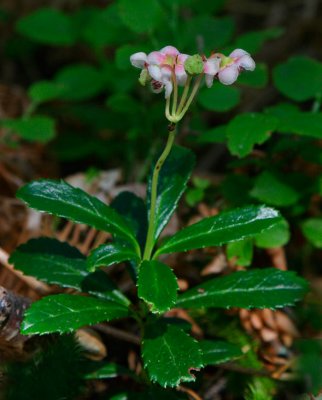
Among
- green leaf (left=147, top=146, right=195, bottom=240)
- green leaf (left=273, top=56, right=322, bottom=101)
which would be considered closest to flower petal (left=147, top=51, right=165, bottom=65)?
green leaf (left=147, top=146, right=195, bottom=240)

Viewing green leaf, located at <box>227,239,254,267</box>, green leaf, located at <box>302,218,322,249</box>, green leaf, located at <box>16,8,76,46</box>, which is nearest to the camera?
green leaf, located at <box>227,239,254,267</box>

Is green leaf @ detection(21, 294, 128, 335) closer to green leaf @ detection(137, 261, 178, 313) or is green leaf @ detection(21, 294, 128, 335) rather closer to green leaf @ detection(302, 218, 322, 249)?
green leaf @ detection(137, 261, 178, 313)

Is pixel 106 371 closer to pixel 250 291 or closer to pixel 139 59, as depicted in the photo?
pixel 250 291

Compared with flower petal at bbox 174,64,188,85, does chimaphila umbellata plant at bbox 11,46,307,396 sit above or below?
below

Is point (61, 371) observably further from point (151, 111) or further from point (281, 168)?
point (151, 111)

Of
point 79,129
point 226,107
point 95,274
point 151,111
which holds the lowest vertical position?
point 79,129

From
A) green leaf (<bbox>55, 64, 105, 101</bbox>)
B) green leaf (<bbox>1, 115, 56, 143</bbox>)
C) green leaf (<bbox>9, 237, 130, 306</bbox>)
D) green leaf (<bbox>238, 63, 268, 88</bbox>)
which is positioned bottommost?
green leaf (<bbox>1, 115, 56, 143</bbox>)

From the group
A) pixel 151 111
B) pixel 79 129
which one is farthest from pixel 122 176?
pixel 79 129

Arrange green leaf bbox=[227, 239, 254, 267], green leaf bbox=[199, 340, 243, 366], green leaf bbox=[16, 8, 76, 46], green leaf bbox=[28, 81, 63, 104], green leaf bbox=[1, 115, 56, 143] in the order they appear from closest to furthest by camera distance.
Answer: green leaf bbox=[199, 340, 243, 366], green leaf bbox=[227, 239, 254, 267], green leaf bbox=[1, 115, 56, 143], green leaf bbox=[28, 81, 63, 104], green leaf bbox=[16, 8, 76, 46]
